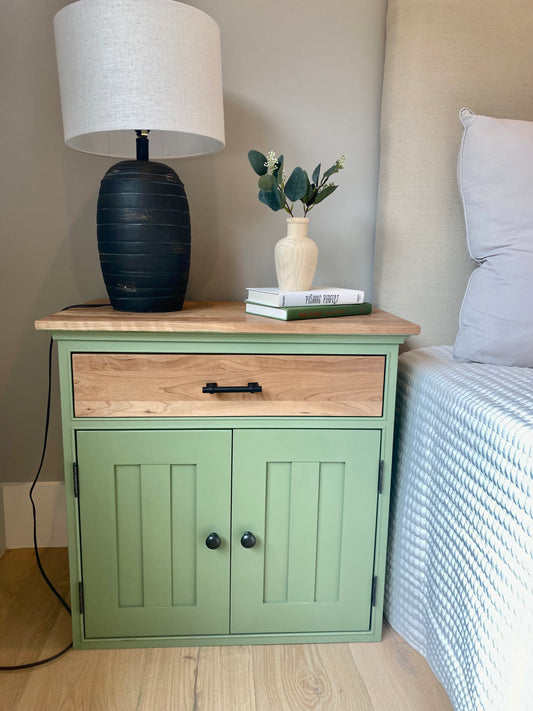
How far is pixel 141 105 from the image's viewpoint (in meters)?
1.04

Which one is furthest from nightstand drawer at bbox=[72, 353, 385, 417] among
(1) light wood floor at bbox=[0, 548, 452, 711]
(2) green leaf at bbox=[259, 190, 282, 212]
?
(1) light wood floor at bbox=[0, 548, 452, 711]

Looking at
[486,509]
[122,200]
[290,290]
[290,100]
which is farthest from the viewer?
[290,100]

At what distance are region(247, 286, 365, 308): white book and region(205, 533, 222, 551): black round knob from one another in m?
0.50

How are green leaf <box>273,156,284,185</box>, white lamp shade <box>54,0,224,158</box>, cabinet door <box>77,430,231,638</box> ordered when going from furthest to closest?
green leaf <box>273,156,284,185</box> < cabinet door <box>77,430,231,638</box> < white lamp shade <box>54,0,224,158</box>

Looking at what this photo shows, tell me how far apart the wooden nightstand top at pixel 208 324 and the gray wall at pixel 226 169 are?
373 mm

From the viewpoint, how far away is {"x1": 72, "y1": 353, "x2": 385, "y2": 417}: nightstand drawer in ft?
3.56

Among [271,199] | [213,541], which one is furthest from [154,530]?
[271,199]

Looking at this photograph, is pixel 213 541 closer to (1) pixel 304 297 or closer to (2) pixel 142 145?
(1) pixel 304 297

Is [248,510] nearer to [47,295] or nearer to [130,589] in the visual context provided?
[130,589]

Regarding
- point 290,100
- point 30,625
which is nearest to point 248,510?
point 30,625

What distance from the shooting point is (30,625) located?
1.27 metres

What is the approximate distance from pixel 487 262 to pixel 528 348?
21 centimetres

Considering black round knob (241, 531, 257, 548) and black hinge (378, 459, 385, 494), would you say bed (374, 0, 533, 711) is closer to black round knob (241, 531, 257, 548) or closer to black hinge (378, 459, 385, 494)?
black hinge (378, 459, 385, 494)

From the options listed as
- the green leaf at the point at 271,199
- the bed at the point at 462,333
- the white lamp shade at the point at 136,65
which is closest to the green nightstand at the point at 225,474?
the bed at the point at 462,333
